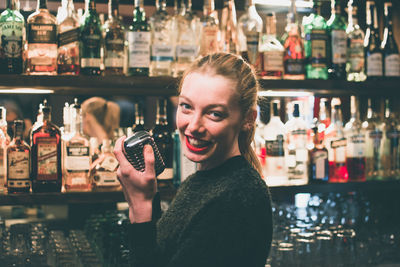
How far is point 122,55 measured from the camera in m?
1.83

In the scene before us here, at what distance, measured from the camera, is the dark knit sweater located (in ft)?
3.03

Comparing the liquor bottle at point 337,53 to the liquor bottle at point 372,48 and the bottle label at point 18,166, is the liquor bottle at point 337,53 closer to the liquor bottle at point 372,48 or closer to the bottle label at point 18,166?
the liquor bottle at point 372,48

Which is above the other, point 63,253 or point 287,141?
point 287,141

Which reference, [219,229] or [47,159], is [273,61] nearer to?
[47,159]

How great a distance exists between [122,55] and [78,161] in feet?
1.40

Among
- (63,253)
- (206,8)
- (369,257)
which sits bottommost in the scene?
(369,257)

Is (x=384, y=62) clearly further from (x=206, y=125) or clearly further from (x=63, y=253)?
(x=63, y=253)

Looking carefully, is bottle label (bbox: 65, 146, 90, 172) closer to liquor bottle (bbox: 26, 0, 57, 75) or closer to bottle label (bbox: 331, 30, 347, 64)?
liquor bottle (bbox: 26, 0, 57, 75)

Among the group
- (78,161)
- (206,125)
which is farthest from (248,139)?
(78,161)

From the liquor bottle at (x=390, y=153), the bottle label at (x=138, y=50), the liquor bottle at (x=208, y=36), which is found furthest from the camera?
the liquor bottle at (x=390, y=153)

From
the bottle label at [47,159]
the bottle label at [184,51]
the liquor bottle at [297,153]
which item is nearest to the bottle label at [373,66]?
the liquor bottle at [297,153]

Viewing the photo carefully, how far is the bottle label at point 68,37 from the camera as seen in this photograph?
5.77 feet

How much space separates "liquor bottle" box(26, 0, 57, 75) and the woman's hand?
0.85 metres

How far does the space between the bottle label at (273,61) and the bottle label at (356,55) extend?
0.36 metres
